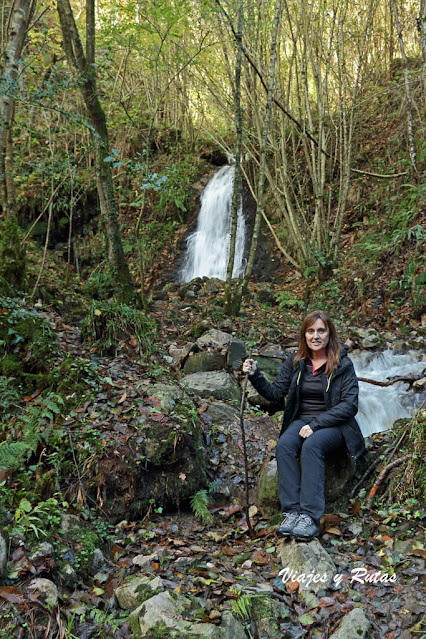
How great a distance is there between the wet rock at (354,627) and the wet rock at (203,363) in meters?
4.34

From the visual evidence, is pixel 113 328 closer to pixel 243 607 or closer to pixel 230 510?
pixel 230 510

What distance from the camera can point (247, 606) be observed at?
102 inches

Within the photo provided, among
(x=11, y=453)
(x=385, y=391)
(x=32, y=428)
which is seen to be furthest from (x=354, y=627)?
(x=385, y=391)

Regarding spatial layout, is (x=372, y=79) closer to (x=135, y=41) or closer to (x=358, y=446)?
(x=135, y=41)

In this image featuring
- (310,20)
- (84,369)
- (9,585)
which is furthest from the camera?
(310,20)

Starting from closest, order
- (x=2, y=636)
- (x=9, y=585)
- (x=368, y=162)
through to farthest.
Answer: (x=2, y=636)
(x=9, y=585)
(x=368, y=162)

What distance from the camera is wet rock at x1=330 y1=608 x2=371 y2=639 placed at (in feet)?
7.63

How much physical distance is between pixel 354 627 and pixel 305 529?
732 mm

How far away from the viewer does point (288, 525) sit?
3119 mm

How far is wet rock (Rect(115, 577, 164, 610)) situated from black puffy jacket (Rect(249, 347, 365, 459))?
5.15 ft

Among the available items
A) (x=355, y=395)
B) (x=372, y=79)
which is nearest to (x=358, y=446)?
(x=355, y=395)

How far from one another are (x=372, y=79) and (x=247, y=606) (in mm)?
14179

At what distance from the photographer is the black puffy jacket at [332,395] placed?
350 centimetres

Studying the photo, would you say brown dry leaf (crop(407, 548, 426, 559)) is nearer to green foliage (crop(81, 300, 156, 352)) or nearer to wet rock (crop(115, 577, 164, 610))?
wet rock (crop(115, 577, 164, 610))
